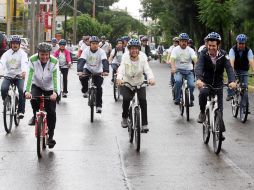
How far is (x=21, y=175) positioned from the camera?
9000 millimetres

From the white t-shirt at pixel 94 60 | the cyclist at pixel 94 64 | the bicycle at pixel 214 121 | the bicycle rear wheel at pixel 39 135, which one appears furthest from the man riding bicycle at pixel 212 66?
the white t-shirt at pixel 94 60

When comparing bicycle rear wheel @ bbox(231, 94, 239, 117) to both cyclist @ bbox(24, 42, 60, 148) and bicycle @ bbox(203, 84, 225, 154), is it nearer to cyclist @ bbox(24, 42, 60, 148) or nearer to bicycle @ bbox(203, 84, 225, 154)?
bicycle @ bbox(203, 84, 225, 154)

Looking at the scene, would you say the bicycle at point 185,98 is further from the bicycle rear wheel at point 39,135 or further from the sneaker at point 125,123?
the bicycle rear wheel at point 39,135

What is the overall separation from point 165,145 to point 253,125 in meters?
3.40

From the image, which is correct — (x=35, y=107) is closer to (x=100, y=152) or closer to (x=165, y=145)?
(x=100, y=152)

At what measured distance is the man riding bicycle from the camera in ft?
36.4

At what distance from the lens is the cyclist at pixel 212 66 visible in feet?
36.4

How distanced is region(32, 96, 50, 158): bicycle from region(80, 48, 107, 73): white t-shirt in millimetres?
4832

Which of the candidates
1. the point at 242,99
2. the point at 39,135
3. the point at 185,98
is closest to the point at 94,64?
the point at 185,98

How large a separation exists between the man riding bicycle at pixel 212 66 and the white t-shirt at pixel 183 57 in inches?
190

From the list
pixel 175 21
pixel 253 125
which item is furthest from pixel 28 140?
pixel 175 21

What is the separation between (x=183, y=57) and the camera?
Result: 16359mm

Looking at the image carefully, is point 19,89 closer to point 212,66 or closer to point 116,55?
point 212,66

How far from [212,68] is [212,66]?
0.11 ft
